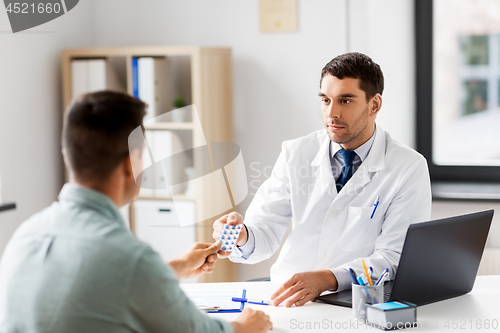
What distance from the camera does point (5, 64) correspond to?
8.79ft

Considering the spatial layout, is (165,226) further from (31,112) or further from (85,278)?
(85,278)

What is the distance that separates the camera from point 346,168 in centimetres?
190

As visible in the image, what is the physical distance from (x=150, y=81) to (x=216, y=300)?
1642 mm

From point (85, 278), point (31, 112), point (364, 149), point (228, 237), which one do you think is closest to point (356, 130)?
point (364, 149)

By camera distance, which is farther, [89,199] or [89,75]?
[89,75]

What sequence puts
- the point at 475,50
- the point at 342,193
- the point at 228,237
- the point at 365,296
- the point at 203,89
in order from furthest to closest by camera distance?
the point at 475,50, the point at 203,89, the point at 342,193, the point at 228,237, the point at 365,296

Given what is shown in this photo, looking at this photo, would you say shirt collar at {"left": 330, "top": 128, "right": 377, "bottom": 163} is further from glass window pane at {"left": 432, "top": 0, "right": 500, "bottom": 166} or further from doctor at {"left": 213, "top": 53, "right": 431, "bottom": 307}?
glass window pane at {"left": 432, "top": 0, "right": 500, "bottom": 166}

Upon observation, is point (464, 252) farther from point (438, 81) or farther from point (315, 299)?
point (438, 81)

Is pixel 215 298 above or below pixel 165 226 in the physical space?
above

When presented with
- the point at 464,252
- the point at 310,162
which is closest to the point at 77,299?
the point at 464,252

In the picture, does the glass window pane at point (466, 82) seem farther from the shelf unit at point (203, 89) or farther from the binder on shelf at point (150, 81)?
the binder on shelf at point (150, 81)

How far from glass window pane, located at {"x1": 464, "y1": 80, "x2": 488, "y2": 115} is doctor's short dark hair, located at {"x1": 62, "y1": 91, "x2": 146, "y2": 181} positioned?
2448 mm

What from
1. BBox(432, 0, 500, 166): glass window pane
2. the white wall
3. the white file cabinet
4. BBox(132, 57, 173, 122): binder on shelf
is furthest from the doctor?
the white wall

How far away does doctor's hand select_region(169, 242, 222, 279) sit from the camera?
144 centimetres
